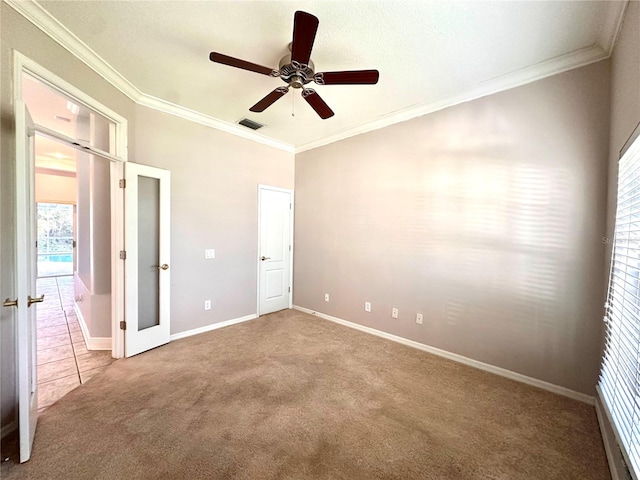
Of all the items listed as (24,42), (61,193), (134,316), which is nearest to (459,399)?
(134,316)

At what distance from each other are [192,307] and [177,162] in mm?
1872

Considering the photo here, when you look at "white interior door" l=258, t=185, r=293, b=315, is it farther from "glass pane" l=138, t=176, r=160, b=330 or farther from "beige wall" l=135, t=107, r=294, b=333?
"glass pane" l=138, t=176, r=160, b=330

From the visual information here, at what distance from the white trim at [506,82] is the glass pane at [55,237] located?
10.1m

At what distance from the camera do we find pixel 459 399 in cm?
213

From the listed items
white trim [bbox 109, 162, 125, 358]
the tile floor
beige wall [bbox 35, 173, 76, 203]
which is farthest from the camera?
beige wall [bbox 35, 173, 76, 203]

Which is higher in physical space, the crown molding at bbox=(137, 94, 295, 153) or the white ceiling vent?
the white ceiling vent

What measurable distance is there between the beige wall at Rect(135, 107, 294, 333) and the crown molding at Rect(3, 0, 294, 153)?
9cm

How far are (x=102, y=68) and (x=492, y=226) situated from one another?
4.02m

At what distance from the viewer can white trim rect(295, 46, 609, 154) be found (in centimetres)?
205

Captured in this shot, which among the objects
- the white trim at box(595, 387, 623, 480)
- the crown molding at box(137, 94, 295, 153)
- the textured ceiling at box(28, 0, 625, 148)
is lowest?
the white trim at box(595, 387, 623, 480)

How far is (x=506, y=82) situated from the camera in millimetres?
2416

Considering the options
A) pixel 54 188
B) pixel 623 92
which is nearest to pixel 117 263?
pixel 623 92

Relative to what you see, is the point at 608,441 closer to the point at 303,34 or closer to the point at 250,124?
the point at 303,34

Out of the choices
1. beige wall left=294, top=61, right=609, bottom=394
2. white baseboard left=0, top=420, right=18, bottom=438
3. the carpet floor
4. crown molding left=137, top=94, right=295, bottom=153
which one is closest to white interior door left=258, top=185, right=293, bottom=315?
crown molding left=137, top=94, right=295, bottom=153
